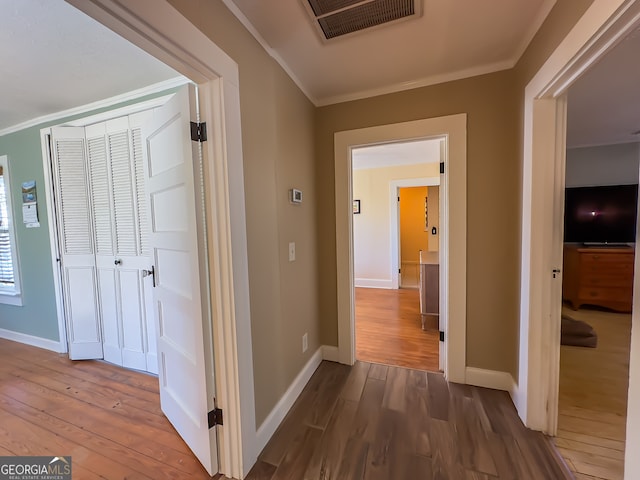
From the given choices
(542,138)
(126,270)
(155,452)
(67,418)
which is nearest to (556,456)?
(542,138)

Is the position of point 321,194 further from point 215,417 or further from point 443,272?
point 215,417

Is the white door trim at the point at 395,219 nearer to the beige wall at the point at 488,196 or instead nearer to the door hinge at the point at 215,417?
the beige wall at the point at 488,196

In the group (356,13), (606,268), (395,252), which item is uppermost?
(356,13)

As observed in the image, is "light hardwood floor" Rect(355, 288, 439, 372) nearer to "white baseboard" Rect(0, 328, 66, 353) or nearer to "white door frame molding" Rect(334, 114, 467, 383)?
"white door frame molding" Rect(334, 114, 467, 383)

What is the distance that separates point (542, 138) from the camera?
1389 mm

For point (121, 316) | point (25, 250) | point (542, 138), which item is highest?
point (542, 138)

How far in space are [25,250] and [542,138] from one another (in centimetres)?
459

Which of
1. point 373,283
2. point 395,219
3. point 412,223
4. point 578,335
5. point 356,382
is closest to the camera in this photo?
point 356,382

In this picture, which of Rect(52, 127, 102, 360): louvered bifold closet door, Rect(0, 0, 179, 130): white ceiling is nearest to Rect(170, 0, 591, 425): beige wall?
Rect(0, 0, 179, 130): white ceiling

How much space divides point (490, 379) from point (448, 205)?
1319mm

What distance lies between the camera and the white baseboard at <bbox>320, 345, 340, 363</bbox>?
229 centimetres

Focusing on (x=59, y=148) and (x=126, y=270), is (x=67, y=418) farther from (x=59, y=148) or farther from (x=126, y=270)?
(x=59, y=148)

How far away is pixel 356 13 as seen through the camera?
50.3 inches

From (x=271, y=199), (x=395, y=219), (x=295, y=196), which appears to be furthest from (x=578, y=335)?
(x=271, y=199)
